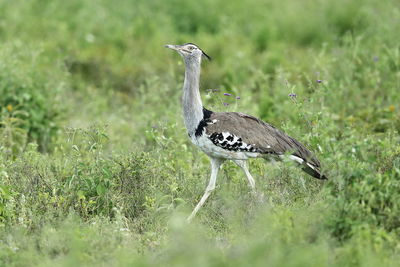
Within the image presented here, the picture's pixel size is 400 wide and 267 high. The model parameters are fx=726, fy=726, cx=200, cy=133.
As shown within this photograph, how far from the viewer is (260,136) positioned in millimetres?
5027

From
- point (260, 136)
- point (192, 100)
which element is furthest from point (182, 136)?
point (260, 136)

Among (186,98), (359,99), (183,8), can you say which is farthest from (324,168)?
(183,8)

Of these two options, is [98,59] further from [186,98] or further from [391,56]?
[186,98]

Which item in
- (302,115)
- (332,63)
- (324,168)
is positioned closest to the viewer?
(324,168)

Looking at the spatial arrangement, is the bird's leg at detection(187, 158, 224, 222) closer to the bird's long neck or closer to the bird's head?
the bird's long neck

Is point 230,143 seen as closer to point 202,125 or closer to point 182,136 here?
point 202,125

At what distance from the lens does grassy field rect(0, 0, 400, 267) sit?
4.00 m

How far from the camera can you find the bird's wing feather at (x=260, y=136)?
16.3 feet

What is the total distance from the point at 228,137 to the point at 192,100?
1.26ft

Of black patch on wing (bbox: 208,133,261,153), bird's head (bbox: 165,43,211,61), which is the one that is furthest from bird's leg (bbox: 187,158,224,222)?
bird's head (bbox: 165,43,211,61)

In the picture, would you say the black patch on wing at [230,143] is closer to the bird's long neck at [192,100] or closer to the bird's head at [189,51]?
the bird's long neck at [192,100]

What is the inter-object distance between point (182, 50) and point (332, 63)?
10.6 feet

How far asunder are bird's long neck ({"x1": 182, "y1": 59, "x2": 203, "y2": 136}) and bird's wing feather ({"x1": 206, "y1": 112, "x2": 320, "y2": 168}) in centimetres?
11

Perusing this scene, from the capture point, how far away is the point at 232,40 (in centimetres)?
960
